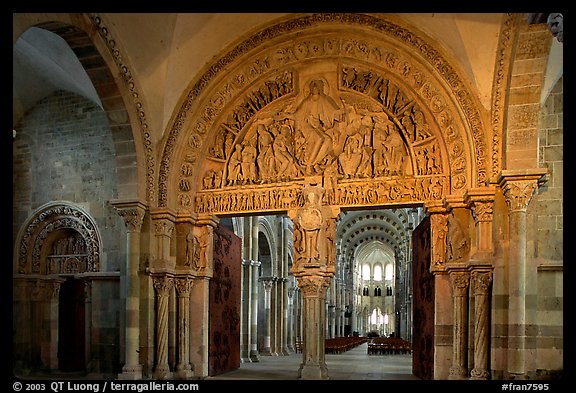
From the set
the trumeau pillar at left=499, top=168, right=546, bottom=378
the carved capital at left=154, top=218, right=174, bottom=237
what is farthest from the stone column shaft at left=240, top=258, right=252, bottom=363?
the trumeau pillar at left=499, top=168, right=546, bottom=378

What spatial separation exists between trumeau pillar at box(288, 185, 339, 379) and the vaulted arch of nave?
0.04 meters

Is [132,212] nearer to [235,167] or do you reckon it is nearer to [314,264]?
[235,167]

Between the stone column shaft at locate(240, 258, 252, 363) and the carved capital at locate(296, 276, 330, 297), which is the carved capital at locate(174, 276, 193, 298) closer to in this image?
the carved capital at locate(296, 276, 330, 297)

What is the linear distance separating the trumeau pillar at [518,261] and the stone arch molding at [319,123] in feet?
4.89

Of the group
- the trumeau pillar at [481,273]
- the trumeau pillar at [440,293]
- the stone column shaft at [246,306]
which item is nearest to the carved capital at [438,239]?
the trumeau pillar at [440,293]

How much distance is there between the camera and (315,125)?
10.9 meters

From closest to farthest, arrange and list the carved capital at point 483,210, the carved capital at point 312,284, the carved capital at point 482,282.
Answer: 1. the carved capital at point 482,282
2. the carved capital at point 483,210
3. the carved capital at point 312,284

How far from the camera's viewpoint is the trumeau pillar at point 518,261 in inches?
321

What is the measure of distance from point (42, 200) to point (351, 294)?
34597 millimetres

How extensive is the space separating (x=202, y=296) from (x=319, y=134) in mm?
3614

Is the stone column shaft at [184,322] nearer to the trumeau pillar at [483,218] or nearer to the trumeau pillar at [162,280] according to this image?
the trumeau pillar at [162,280]

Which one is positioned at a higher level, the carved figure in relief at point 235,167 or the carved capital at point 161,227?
the carved figure in relief at point 235,167

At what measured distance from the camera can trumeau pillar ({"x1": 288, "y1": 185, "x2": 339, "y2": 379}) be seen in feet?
34.1
